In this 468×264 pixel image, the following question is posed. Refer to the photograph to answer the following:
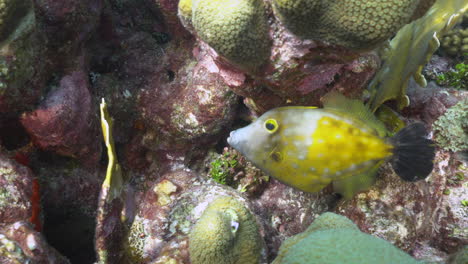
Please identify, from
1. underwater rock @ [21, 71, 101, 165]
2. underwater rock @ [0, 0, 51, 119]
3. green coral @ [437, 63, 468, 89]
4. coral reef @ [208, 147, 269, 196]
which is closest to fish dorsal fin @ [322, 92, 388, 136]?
coral reef @ [208, 147, 269, 196]

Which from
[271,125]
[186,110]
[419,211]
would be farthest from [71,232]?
[419,211]

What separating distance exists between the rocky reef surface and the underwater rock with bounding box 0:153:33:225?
0.05 feet

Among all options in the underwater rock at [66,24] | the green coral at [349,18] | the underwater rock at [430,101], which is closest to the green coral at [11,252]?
the underwater rock at [66,24]

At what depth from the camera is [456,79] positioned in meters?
3.75

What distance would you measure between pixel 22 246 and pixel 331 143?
244 centimetres

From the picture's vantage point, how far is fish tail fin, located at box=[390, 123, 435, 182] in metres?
2.12

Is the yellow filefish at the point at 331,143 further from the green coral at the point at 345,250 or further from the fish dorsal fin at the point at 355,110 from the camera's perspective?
the green coral at the point at 345,250

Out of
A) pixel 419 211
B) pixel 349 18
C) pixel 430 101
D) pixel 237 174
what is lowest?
pixel 237 174

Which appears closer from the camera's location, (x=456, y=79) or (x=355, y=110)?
(x=355, y=110)

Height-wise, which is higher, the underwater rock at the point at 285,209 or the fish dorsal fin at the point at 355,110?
the fish dorsal fin at the point at 355,110

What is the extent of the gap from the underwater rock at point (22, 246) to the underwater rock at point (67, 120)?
2.83ft

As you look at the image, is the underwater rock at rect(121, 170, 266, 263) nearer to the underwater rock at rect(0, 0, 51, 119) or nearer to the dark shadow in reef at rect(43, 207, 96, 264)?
the dark shadow in reef at rect(43, 207, 96, 264)

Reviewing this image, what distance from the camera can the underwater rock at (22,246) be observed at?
2275mm

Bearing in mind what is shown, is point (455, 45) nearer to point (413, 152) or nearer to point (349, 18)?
point (413, 152)
